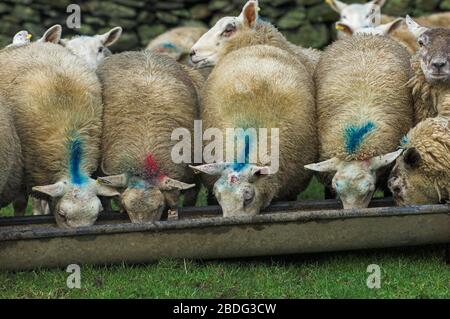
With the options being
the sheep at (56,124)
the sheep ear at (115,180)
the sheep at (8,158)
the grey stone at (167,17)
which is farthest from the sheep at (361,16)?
the sheep at (8,158)

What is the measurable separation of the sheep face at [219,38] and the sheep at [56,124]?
47.8 inches

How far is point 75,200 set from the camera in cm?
722

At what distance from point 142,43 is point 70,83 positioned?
18.0 ft

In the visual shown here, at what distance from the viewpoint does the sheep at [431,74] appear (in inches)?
295

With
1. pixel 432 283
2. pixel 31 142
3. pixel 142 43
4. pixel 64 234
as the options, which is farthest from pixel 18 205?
pixel 142 43

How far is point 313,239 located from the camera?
6898 millimetres

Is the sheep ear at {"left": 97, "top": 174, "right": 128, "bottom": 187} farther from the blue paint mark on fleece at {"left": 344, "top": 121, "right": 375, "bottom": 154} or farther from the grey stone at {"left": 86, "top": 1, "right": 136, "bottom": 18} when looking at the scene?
the grey stone at {"left": 86, "top": 1, "right": 136, "bottom": 18}

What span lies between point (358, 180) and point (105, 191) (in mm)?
1797

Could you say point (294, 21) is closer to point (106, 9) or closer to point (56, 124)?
point (106, 9)

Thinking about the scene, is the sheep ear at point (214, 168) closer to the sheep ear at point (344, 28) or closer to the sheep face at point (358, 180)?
the sheep face at point (358, 180)

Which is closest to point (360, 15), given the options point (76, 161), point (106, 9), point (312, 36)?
point (312, 36)

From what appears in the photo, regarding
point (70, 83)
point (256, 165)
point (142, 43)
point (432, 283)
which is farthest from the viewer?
point (142, 43)

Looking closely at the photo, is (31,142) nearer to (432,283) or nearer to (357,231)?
(357,231)

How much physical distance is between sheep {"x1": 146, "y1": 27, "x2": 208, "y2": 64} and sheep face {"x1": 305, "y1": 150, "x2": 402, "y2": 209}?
3404 mm
